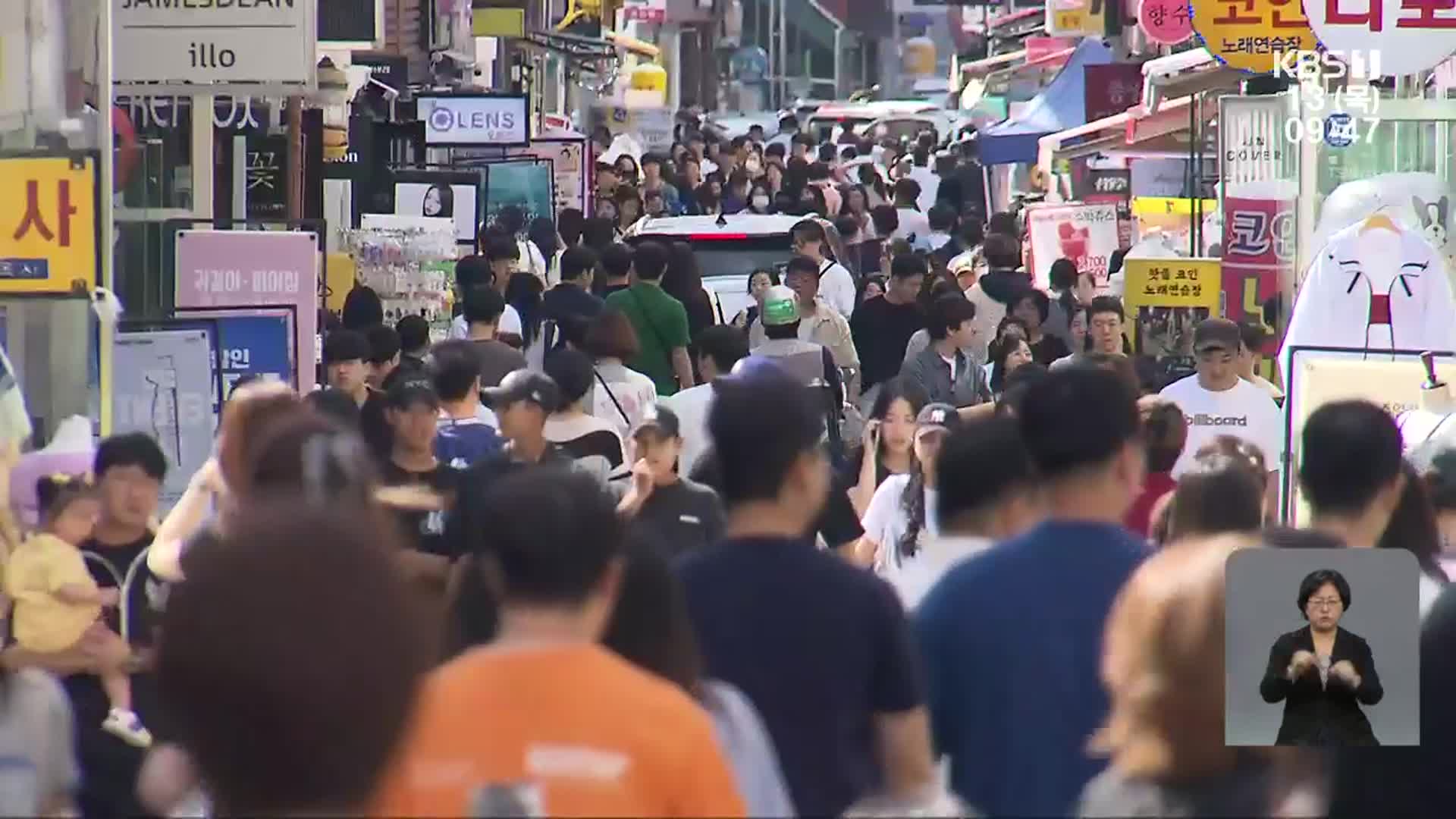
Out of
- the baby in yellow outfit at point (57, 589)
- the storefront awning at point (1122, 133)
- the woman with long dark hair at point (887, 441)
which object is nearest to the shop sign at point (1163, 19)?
the storefront awning at point (1122, 133)

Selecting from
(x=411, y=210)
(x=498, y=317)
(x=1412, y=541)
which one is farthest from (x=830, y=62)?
(x=1412, y=541)

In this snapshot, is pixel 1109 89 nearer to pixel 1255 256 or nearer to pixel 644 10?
pixel 1255 256

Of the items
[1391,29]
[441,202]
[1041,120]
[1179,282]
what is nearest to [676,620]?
[1391,29]

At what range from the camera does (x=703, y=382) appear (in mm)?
11562

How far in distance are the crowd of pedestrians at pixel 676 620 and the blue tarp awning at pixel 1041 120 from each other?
66.7ft

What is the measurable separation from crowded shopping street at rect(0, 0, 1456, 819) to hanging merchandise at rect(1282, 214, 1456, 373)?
0.08ft

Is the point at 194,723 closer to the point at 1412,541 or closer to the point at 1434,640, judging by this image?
the point at 1434,640

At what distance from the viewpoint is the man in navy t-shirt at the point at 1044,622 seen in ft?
15.5

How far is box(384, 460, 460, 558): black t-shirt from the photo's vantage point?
291 inches

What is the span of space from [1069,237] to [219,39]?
9.49 m

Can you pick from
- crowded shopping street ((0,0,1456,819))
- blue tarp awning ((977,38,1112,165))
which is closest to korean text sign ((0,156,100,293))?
crowded shopping street ((0,0,1456,819))

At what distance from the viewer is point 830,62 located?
9581cm

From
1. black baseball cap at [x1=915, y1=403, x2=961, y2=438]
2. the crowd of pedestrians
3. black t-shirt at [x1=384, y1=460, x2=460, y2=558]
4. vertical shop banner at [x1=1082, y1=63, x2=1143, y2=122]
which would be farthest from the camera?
vertical shop banner at [x1=1082, y1=63, x2=1143, y2=122]

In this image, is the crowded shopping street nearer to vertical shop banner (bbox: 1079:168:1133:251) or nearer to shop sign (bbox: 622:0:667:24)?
vertical shop banner (bbox: 1079:168:1133:251)
